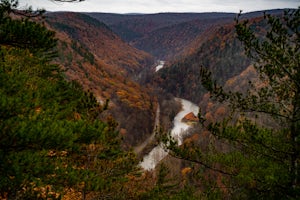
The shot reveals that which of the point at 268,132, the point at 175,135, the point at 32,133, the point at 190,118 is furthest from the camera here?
the point at 190,118

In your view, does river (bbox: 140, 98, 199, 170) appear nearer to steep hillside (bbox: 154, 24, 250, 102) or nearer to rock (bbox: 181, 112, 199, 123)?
rock (bbox: 181, 112, 199, 123)

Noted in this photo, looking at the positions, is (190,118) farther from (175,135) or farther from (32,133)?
(32,133)

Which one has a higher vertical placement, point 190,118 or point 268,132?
point 268,132

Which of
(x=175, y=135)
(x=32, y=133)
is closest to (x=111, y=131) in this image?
(x=32, y=133)

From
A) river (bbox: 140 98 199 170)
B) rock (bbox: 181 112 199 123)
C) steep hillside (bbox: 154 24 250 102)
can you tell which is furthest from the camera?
steep hillside (bbox: 154 24 250 102)

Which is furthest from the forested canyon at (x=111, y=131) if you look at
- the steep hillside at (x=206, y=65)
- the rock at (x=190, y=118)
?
the steep hillside at (x=206, y=65)

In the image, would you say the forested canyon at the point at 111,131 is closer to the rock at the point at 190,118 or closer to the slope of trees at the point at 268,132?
the slope of trees at the point at 268,132

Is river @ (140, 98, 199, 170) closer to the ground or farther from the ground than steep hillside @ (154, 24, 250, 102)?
closer to the ground

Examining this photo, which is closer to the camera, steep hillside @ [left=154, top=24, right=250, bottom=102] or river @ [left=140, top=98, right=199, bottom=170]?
river @ [left=140, top=98, right=199, bottom=170]

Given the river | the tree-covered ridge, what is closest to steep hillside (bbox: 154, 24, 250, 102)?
the river
